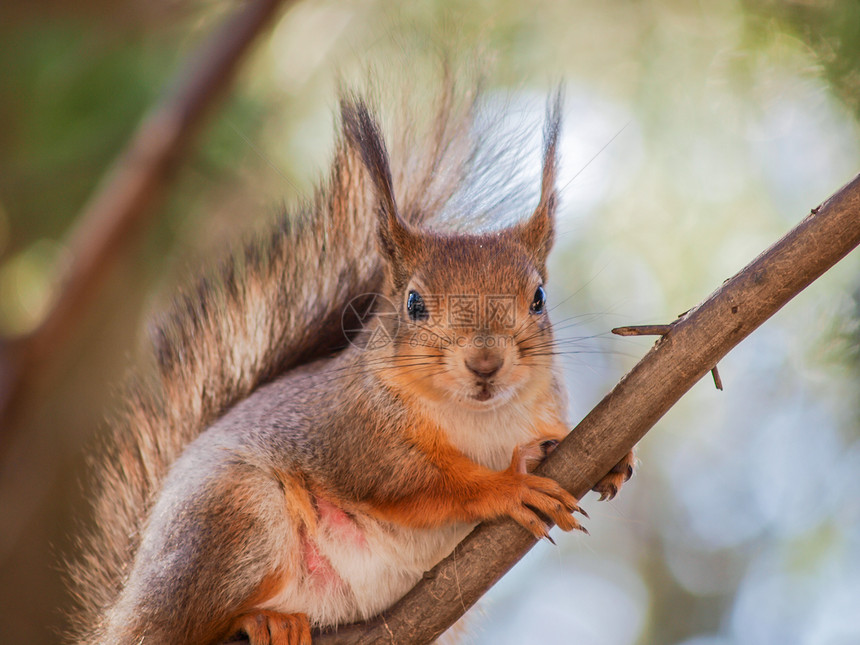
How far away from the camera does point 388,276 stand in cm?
251

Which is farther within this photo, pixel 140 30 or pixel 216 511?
pixel 140 30

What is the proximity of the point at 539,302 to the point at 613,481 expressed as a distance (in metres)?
0.55

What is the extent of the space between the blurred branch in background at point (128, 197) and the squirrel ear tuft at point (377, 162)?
31.7 inches

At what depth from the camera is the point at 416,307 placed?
7.52 feet

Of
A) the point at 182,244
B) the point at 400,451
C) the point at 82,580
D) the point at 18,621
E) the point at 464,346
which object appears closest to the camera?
the point at 464,346

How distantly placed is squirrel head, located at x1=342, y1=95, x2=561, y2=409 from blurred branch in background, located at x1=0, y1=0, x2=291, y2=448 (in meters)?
0.84

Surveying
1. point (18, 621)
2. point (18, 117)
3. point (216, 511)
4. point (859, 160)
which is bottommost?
point (18, 621)

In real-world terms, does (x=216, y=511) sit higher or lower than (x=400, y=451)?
lower

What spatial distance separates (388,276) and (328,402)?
424 mm

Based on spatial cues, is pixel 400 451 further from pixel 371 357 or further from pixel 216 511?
pixel 216 511

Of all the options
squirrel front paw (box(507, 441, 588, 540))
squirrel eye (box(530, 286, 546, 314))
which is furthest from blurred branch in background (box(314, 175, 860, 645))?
squirrel eye (box(530, 286, 546, 314))

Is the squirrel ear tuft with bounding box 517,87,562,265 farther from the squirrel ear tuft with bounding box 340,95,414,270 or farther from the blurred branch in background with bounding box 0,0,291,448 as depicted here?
the blurred branch in background with bounding box 0,0,291,448

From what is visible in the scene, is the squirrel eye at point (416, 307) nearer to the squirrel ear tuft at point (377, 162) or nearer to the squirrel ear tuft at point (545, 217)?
the squirrel ear tuft at point (377, 162)

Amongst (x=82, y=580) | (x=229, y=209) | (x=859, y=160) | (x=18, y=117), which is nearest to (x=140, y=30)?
(x=18, y=117)
